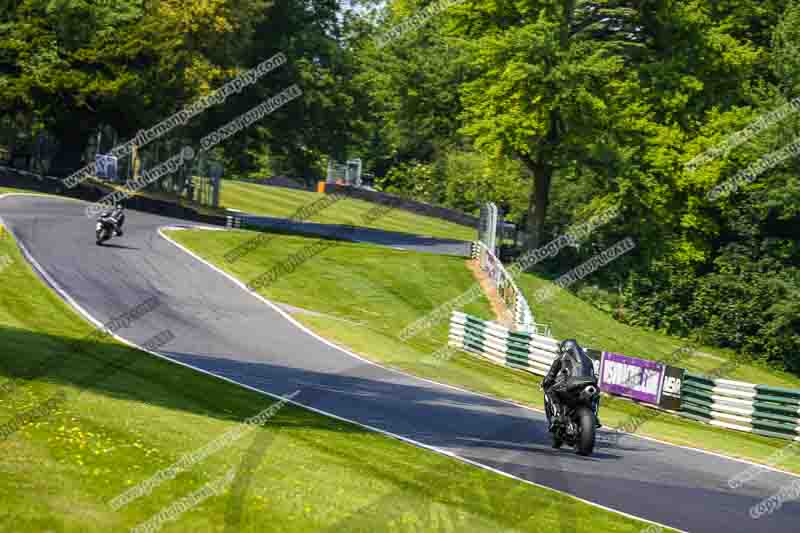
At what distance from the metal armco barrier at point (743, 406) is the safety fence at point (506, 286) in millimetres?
6674

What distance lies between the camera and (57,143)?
5388cm

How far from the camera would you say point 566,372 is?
15.0m

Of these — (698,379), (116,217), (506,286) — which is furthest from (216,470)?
(506,286)

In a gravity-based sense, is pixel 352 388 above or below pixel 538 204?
below

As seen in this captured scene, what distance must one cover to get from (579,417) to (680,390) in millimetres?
11816

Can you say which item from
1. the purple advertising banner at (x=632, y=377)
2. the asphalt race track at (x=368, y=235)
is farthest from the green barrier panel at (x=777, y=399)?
the asphalt race track at (x=368, y=235)

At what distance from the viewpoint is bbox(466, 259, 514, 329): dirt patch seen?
35969 mm

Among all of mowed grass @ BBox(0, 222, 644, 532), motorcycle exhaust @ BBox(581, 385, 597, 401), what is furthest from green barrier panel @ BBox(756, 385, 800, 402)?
mowed grass @ BBox(0, 222, 644, 532)

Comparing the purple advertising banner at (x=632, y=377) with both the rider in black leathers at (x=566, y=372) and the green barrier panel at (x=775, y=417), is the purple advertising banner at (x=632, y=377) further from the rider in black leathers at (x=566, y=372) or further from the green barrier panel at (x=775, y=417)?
the rider in black leathers at (x=566, y=372)

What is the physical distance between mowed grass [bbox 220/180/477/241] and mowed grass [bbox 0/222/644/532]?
51.9 m

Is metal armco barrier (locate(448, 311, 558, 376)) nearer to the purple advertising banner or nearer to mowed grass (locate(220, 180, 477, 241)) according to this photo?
the purple advertising banner

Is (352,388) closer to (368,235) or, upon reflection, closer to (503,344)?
(503,344)

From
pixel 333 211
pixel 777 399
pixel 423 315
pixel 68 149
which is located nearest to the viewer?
pixel 777 399

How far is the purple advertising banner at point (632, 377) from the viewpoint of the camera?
85.8 feet
